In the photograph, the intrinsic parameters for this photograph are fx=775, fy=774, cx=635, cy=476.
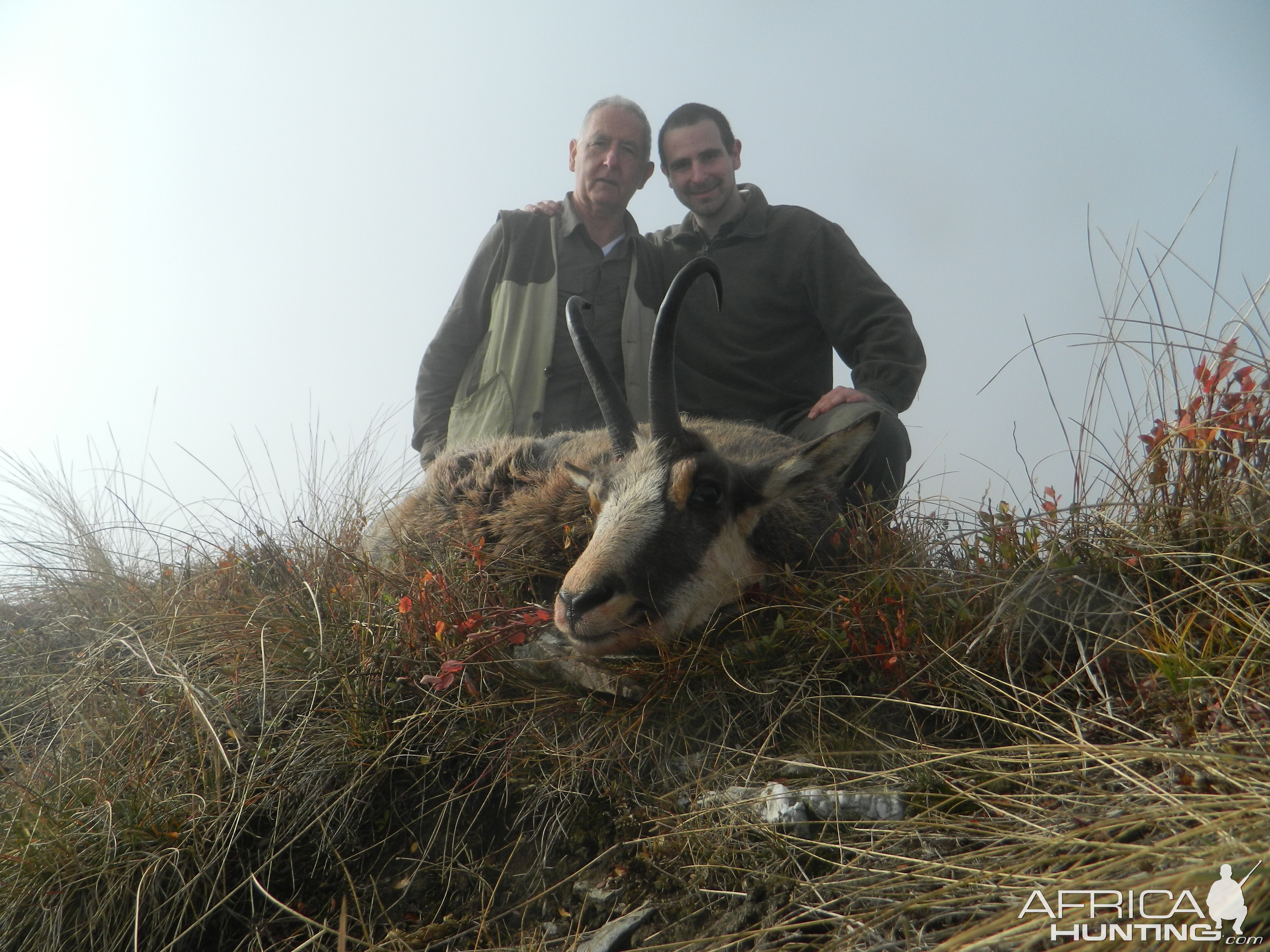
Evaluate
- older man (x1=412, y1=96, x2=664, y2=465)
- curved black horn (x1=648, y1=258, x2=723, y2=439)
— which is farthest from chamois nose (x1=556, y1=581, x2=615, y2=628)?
older man (x1=412, y1=96, x2=664, y2=465)

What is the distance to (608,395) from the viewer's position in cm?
446

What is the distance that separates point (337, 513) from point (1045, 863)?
4912mm

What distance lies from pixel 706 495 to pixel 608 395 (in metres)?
0.94

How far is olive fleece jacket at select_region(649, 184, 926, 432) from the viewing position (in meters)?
6.88

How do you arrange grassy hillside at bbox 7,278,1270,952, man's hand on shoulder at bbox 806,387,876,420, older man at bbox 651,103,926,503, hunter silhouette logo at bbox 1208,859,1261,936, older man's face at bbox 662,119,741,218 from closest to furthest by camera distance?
hunter silhouette logo at bbox 1208,859,1261,936, grassy hillside at bbox 7,278,1270,952, man's hand on shoulder at bbox 806,387,876,420, older man at bbox 651,103,926,503, older man's face at bbox 662,119,741,218

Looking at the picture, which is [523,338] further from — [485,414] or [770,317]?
[770,317]

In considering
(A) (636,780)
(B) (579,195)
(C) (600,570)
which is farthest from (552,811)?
(B) (579,195)

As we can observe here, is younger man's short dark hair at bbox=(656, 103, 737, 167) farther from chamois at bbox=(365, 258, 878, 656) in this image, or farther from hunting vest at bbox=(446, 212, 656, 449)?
chamois at bbox=(365, 258, 878, 656)

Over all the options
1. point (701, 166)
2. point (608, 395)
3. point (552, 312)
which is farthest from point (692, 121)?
point (608, 395)

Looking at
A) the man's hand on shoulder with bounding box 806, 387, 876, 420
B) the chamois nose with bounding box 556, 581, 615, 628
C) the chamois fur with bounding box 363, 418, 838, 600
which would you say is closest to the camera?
the chamois nose with bounding box 556, 581, 615, 628

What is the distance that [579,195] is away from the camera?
24.8 feet

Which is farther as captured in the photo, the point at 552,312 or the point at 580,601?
the point at 552,312

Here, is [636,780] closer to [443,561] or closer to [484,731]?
[484,731]

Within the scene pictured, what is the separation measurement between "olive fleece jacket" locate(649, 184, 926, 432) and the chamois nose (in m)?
3.98
